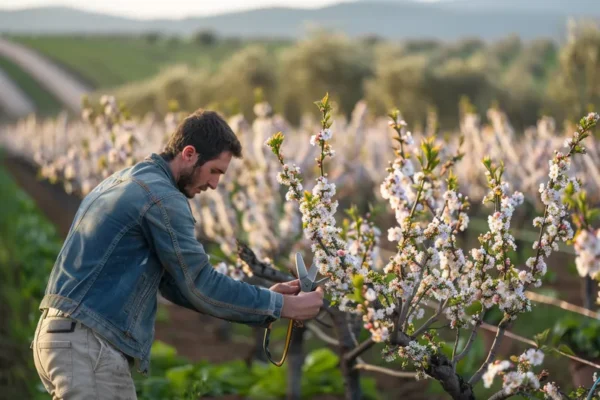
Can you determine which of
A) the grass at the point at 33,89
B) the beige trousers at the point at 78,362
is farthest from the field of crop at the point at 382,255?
the grass at the point at 33,89

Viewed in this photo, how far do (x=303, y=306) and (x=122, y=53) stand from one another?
400ft

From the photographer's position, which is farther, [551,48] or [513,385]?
[551,48]

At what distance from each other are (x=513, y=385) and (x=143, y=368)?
1.83m

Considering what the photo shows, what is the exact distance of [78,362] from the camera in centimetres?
357

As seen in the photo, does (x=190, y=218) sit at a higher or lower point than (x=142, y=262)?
higher

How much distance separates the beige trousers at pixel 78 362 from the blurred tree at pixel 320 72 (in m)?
43.6

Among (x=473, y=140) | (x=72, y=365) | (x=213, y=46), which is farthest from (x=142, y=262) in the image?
(x=213, y=46)

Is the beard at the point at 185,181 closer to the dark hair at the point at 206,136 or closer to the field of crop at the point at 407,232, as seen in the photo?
the dark hair at the point at 206,136

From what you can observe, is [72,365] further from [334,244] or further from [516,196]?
[516,196]

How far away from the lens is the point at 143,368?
152 inches

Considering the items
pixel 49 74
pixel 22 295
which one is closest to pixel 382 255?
pixel 22 295

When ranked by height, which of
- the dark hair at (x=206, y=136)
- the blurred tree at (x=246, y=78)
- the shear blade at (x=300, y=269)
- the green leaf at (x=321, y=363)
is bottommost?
the blurred tree at (x=246, y=78)

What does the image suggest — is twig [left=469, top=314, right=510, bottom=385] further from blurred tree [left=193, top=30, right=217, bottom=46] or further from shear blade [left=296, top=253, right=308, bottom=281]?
blurred tree [left=193, top=30, right=217, bottom=46]

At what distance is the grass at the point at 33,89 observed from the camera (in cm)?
9744
